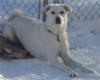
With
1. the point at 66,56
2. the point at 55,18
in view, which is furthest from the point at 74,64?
the point at 55,18

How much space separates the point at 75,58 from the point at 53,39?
1.54ft

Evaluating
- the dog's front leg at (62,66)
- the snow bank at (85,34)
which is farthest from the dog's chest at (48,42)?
the snow bank at (85,34)

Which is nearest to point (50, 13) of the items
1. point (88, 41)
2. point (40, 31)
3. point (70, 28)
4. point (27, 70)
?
point (40, 31)

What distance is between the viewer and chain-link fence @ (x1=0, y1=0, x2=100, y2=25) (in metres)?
8.04

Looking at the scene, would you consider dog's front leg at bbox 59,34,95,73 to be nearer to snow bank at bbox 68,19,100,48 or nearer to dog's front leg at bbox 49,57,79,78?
dog's front leg at bbox 49,57,79,78

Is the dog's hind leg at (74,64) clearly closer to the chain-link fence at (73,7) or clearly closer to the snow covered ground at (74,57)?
the snow covered ground at (74,57)

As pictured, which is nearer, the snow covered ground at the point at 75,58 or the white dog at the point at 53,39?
the snow covered ground at the point at 75,58

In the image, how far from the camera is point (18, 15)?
655 cm

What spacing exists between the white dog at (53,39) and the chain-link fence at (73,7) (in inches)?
68.3

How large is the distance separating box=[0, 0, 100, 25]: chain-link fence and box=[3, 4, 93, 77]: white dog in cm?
173

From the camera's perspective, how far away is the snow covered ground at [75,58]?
203 inches

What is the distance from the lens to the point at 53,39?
570 cm

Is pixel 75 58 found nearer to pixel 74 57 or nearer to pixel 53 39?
pixel 74 57

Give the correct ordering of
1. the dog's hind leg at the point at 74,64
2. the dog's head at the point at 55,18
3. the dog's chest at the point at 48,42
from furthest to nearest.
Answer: the dog's chest at the point at 48,42
the dog's head at the point at 55,18
the dog's hind leg at the point at 74,64
